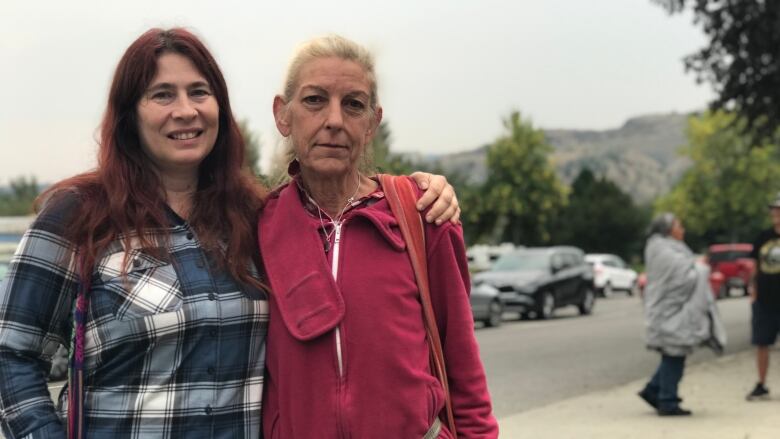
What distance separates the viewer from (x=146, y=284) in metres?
2.44

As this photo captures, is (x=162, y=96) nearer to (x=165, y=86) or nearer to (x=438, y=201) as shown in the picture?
(x=165, y=86)

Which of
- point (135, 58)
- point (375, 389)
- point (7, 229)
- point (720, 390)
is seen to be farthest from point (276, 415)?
point (720, 390)

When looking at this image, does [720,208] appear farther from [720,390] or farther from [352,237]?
[352,237]

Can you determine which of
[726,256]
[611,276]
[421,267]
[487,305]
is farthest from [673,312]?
[611,276]

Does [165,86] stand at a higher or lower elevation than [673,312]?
higher

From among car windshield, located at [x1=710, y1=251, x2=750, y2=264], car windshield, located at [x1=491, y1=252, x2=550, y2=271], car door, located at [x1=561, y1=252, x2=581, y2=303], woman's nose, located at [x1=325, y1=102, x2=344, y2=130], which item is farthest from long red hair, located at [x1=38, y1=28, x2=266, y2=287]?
car windshield, located at [x1=710, y1=251, x2=750, y2=264]

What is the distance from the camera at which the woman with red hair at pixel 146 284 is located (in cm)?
Answer: 231

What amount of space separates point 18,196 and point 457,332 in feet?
232

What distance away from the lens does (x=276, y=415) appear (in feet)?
8.18

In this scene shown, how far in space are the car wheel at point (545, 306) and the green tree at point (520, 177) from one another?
2675 centimetres

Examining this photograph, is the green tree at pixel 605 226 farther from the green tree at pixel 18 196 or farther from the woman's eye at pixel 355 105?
the woman's eye at pixel 355 105

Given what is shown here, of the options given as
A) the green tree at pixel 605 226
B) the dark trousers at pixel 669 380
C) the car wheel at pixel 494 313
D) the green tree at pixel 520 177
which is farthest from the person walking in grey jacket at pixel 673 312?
the green tree at pixel 605 226

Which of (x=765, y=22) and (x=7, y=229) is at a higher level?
(x=765, y=22)

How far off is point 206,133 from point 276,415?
0.77 meters
